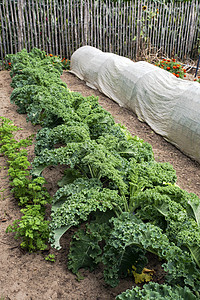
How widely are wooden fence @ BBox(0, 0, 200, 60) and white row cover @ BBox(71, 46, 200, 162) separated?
7.12 ft

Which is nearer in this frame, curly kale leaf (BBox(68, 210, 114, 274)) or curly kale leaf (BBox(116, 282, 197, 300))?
curly kale leaf (BBox(116, 282, 197, 300))

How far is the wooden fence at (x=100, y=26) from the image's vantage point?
945 centimetres

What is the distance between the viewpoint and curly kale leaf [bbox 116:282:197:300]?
1929mm

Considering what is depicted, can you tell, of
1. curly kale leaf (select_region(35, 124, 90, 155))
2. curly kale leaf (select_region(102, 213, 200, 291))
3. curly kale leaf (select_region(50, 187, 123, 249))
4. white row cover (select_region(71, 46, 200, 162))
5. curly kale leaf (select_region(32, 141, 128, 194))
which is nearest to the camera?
curly kale leaf (select_region(102, 213, 200, 291))

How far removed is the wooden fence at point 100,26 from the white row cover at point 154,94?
2.17m

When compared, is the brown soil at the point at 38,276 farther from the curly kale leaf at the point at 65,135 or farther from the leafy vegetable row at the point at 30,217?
the curly kale leaf at the point at 65,135

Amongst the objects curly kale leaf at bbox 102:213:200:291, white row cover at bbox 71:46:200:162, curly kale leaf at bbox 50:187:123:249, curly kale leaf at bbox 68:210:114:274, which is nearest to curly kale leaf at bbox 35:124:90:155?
curly kale leaf at bbox 50:187:123:249

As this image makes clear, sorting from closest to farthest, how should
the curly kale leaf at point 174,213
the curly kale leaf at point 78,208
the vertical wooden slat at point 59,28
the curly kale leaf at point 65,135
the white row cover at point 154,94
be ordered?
the curly kale leaf at point 174,213 → the curly kale leaf at point 78,208 → the curly kale leaf at point 65,135 → the white row cover at point 154,94 → the vertical wooden slat at point 59,28

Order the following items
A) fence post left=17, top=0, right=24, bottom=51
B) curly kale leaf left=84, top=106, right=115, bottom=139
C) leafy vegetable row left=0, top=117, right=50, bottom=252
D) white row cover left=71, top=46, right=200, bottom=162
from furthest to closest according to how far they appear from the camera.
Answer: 1. fence post left=17, top=0, right=24, bottom=51
2. white row cover left=71, top=46, right=200, bottom=162
3. curly kale leaf left=84, top=106, right=115, bottom=139
4. leafy vegetable row left=0, top=117, right=50, bottom=252

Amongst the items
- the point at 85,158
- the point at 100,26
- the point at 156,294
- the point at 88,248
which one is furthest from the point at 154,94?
the point at 100,26

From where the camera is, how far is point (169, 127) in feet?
18.3

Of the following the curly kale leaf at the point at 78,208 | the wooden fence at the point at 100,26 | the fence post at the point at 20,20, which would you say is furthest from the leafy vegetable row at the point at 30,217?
the wooden fence at the point at 100,26

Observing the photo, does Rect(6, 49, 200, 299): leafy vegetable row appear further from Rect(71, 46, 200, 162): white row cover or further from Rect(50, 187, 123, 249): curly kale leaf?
Rect(71, 46, 200, 162): white row cover

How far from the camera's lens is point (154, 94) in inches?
238
